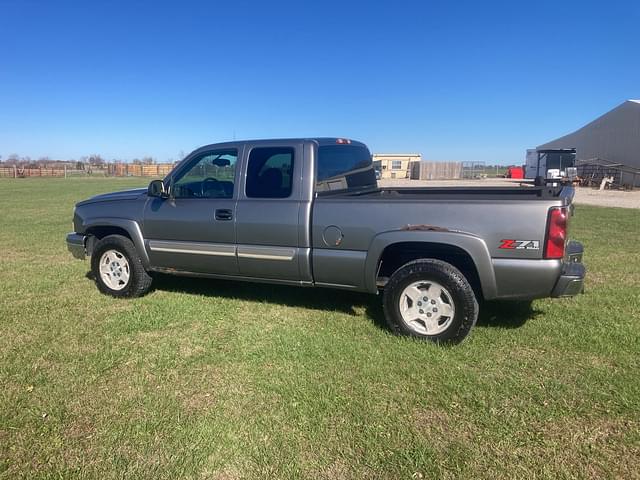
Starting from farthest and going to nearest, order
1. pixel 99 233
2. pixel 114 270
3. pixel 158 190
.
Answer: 1. pixel 99 233
2. pixel 114 270
3. pixel 158 190

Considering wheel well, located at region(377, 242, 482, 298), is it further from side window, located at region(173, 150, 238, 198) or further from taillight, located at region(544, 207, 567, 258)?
side window, located at region(173, 150, 238, 198)

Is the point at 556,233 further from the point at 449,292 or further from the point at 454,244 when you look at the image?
the point at 449,292

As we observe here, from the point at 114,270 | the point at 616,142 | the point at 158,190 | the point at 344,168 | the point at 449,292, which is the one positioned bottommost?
the point at 114,270

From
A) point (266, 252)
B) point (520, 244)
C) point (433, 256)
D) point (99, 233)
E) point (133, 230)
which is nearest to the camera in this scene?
point (520, 244)

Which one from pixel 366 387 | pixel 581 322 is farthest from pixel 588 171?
pixel 366 387

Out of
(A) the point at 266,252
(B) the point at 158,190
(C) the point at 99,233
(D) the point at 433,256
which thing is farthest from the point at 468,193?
(C) the point at 99,233

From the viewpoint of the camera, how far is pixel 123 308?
16.6ft

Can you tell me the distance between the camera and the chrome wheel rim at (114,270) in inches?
213

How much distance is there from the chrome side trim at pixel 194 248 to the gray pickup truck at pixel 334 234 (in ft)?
0.04

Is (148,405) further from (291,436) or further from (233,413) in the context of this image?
(291,436)

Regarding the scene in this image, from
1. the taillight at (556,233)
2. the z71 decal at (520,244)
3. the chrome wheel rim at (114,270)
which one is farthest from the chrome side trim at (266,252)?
the taillight at (556,233)

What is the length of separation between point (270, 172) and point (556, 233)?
→ 2718 mm

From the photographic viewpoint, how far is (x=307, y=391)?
3221 mm

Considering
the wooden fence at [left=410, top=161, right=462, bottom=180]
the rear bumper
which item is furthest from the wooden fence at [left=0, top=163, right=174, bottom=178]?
the rear bumper
